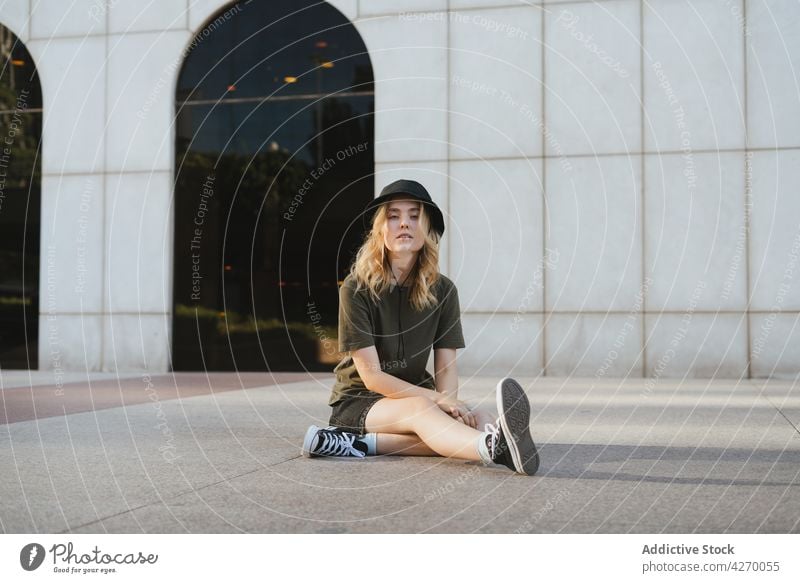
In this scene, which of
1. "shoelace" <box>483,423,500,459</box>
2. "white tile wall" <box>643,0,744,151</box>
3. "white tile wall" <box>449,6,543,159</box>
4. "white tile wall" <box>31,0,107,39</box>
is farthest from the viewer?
"white tile wall" <box>31,0,107,39</box>

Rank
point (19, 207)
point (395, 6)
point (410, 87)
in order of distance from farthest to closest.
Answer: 1. point (19, 207)
2. point (395, 6)
3. point (410, 87)

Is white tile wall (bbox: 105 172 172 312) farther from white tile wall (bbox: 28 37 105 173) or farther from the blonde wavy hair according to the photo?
the blonde wavy hair

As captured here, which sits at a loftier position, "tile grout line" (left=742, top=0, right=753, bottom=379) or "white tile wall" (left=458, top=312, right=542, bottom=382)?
"tile grout line" (left=742, top=0, right=753, bottom=379)

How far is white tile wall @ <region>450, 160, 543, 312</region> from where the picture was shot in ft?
40.2

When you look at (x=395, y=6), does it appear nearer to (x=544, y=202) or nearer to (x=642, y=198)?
(x=544, y=202)

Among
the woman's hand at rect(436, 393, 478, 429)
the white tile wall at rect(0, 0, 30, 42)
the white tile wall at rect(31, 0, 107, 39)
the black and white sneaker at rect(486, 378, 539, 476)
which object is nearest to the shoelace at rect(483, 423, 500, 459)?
the black and white sneaker at rect(486, 378, 539, 476)

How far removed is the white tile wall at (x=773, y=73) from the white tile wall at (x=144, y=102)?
25.7ft

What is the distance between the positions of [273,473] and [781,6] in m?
10.2

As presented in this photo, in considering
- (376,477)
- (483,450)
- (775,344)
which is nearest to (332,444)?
(376,477)

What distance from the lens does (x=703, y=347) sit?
11.8 m

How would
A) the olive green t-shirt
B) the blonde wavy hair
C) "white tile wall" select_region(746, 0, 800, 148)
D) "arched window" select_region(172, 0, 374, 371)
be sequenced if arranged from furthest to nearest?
"arched window" select_region(172, 0, 374, 371), "white tile wall" select_region(746, 0, 800, 148), the blonde wavy hair, the olive green t-shirt

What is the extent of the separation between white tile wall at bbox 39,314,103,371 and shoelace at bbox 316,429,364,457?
30.8 feet

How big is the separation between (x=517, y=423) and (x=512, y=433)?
0.22 feet
